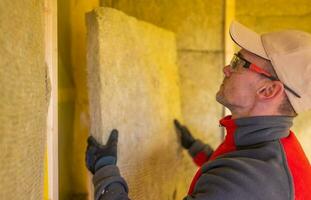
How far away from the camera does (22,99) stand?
75cm

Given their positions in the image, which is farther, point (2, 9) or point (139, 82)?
point (139, 82)

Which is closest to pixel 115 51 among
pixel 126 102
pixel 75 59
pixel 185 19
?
pixel 126 102

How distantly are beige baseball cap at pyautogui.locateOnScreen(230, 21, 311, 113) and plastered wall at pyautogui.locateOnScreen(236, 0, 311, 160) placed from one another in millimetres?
838

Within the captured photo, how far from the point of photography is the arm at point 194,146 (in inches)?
68.2

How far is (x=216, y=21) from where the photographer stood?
1891 millimetres

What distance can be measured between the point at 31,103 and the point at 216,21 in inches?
51.8

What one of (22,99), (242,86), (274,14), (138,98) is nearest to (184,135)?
(138,98)

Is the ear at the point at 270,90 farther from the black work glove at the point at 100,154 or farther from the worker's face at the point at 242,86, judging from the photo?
the black work glove at the point at 100,154

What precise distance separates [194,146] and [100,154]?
2.35ft

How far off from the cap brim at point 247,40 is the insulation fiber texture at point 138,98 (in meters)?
→ 0.41

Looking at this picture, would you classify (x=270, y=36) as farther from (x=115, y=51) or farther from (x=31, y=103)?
(x=31, y=103)

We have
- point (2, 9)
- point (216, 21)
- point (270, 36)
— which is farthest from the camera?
point (216, 21)

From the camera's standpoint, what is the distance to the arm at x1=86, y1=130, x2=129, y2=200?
1.05m

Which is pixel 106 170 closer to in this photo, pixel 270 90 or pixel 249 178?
pixel 249 178
